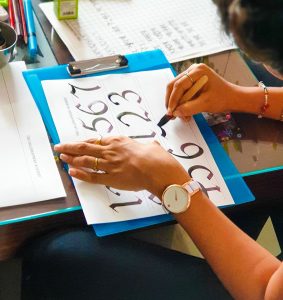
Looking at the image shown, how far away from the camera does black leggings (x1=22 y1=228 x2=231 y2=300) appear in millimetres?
886

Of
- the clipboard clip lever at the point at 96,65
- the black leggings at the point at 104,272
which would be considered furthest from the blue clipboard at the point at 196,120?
the black leggings at the point at 104,272

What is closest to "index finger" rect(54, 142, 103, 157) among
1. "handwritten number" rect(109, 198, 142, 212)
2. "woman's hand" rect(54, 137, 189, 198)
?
"woman's hand" rect(54, 137, 189, 198)

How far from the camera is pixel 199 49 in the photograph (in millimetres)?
1069

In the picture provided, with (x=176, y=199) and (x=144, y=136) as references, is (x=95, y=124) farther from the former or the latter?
(x=176, y=199)

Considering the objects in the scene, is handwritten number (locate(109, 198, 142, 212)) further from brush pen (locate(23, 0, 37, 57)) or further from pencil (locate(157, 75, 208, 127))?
brush pen (locate(23, 0, 37, 57))

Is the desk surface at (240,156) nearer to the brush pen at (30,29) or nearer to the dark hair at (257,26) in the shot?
the brush pen at (30,29)

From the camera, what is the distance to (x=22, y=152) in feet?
2.63

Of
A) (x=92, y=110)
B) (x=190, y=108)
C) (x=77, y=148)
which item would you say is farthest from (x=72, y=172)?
(x=190, y=108)

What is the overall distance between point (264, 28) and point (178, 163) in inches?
11.9

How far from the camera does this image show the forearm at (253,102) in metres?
0.96

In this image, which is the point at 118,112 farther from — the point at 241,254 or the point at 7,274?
the point at 7,274

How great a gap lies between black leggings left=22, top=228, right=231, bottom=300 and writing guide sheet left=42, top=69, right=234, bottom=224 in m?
0.16

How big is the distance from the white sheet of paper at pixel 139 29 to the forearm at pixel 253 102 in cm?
13

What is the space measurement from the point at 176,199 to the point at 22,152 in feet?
0.88
